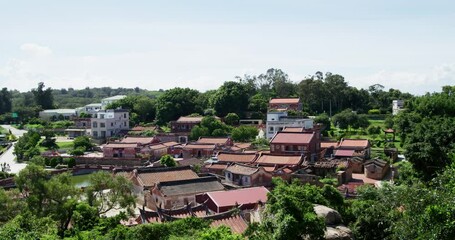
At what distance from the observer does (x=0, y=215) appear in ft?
61.5

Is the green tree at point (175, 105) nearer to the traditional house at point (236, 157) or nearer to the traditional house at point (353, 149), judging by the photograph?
the traditional house at point (236, 157)

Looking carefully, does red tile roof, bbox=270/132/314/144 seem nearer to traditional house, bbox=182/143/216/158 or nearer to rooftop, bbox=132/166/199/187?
traditional house, bbox=182/143/216/158

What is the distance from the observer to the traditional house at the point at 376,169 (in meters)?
31.3

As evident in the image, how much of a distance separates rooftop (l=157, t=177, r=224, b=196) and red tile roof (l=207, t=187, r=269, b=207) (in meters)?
3.18

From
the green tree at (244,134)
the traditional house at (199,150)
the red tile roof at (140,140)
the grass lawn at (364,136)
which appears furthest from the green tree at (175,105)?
the grass lawn at (364,136)

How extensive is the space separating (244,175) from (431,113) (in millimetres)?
15539

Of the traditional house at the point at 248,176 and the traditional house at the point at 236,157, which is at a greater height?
the traditional house at the point at 236,157

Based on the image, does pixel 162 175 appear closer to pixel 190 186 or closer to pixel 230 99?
pixel 190 186

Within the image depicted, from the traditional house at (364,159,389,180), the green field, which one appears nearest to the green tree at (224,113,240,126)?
the green field

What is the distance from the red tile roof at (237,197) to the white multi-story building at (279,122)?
817 inches

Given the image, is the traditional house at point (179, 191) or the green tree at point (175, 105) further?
the green tree at point (175, 105)

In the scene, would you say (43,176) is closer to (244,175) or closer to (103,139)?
(244,175)

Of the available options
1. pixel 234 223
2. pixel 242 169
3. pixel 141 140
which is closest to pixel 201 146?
pixel 141 140

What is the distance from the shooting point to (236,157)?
112ft
